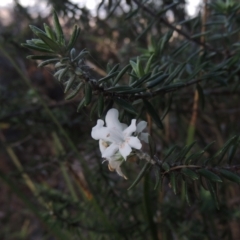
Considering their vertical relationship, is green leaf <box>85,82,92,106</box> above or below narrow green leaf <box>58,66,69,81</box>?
below

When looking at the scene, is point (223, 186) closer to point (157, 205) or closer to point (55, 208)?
point (157, 205)

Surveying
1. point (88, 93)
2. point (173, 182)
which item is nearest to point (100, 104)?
point (88, 93)

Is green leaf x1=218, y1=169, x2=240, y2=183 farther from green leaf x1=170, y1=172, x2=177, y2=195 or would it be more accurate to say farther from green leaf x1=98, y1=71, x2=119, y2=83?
green leaf x1=98, y1=71, x2=119, y2=83

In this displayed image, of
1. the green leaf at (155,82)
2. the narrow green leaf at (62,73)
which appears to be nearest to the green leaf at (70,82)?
the narrow green leaf at (62,73)

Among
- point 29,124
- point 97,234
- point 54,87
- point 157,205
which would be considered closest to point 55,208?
point 97,234

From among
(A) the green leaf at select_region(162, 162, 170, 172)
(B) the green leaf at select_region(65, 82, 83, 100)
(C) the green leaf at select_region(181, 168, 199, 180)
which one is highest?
(B) the green leaf at select_region(65, 82, 83, 100)

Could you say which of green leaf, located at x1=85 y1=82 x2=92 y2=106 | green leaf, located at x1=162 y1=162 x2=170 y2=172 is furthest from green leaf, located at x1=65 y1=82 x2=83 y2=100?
green leaf, located at x1=162 y1=162 x2=170 y2=172

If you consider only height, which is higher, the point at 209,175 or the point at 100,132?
the point at 100,132

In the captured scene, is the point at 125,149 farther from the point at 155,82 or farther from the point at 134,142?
the point at 155,82
